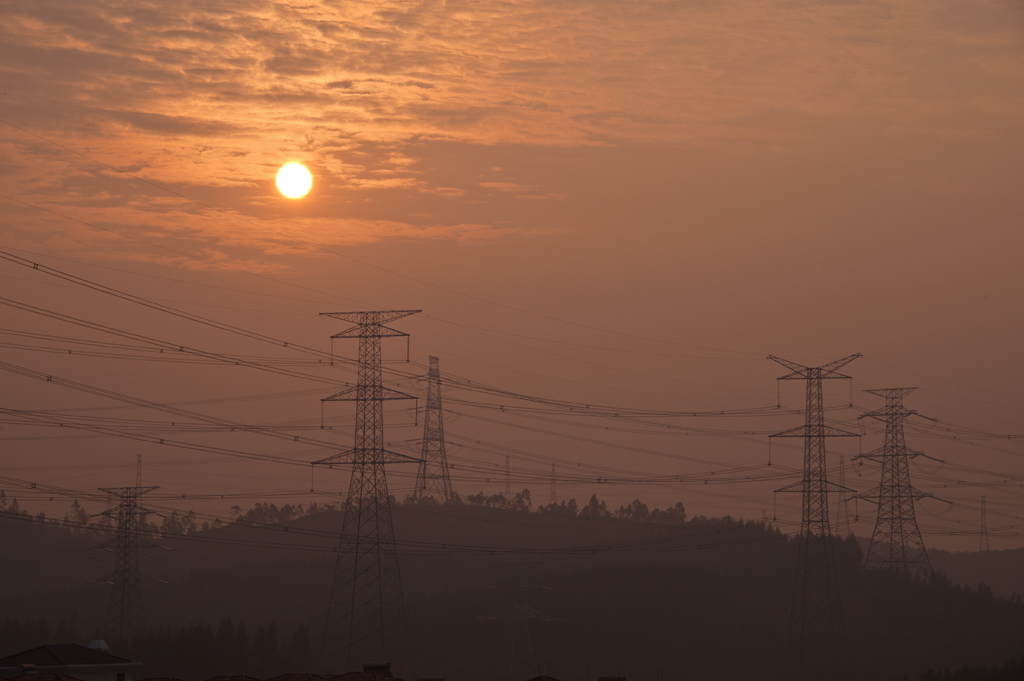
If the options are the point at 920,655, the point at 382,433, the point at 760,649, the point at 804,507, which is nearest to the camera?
the point at 382,433

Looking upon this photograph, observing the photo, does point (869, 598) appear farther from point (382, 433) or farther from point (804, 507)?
point (382, 433)

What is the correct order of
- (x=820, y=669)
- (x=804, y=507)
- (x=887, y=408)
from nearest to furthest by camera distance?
(x=804, y=507), (x=887, y=408), (x=820, y=669)

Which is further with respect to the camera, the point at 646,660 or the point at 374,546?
the point at 646,660

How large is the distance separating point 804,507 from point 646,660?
324 ft

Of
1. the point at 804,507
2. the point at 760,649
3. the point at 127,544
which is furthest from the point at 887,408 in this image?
the point at 127,544

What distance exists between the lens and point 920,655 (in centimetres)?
16975

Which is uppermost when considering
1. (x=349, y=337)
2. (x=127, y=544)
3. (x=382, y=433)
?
(x=349, y=337)

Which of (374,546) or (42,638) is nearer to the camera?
(374,546)

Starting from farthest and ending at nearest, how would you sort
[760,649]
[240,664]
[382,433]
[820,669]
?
1. [760,649]
2. [820,669]
3. [240,664]
4. [382,433]

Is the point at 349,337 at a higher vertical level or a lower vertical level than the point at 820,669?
higher

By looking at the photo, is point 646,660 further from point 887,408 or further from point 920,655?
point 887,408

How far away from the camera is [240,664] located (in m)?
148

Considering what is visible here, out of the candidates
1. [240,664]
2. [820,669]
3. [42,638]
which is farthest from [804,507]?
[42,638]

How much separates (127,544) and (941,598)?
12774 centimetres
